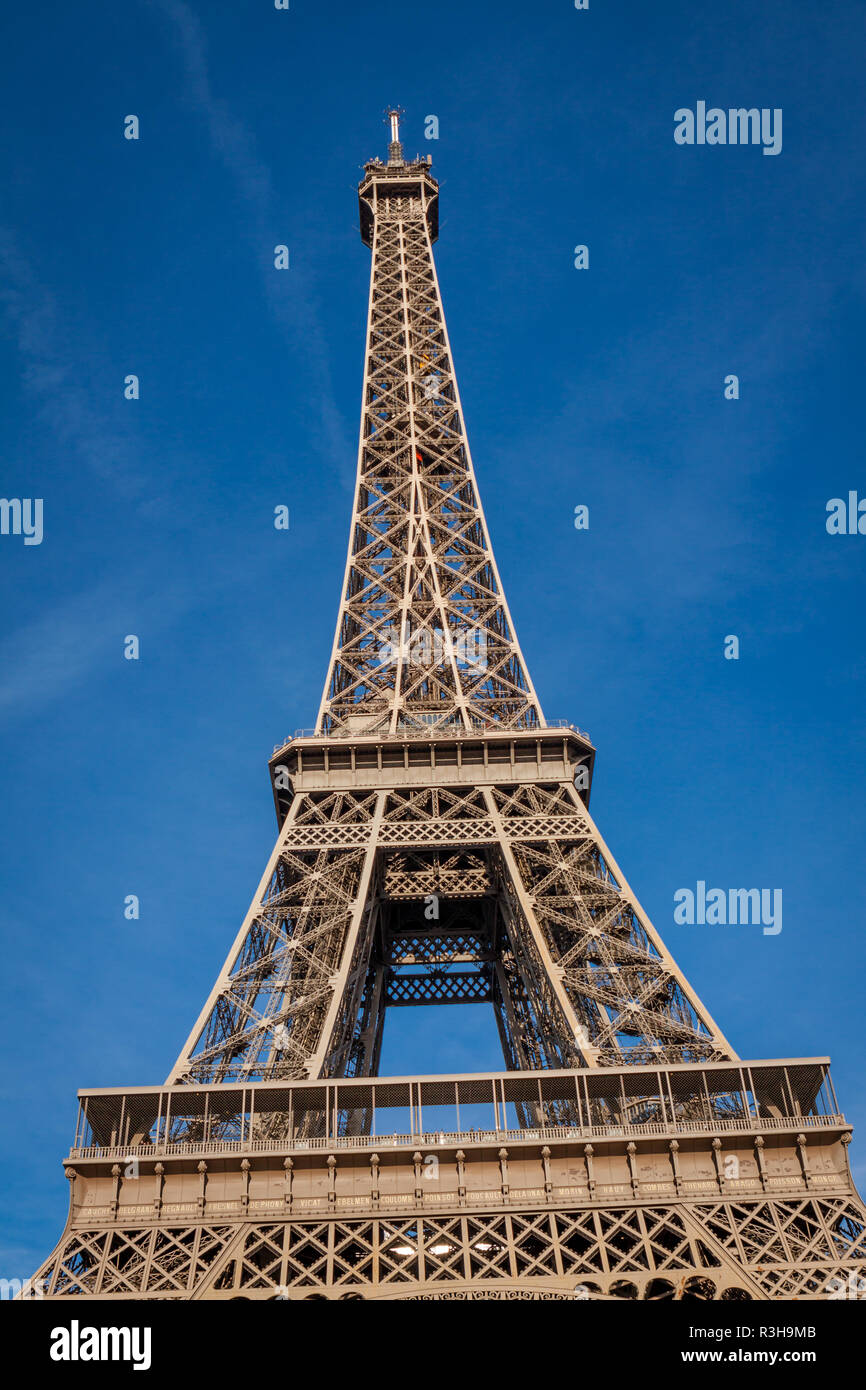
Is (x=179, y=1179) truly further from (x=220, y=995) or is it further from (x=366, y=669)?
(x=366, y=669)

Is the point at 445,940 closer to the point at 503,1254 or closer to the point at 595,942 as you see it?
the point at 595,942

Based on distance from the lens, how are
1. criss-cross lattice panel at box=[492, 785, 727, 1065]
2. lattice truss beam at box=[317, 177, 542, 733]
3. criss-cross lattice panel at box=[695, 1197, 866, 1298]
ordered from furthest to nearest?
lattice truss beam at box=[317, 177, 542, 733]
criss-cross lattice panel at box=[492, 785, 727, 1065]
criss-cross lattice panel at box=[695, 1197, 866, 1298]

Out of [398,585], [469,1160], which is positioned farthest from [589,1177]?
[398,585]

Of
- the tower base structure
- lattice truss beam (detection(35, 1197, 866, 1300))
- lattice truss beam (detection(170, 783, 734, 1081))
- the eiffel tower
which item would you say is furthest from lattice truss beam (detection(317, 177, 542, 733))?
lattice truss beam (detection(35, 1197, 866, 1300))

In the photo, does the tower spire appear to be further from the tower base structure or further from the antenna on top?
the tower base structure

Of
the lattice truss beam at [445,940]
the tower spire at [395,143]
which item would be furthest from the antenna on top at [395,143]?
the lattice truss beam at [445,940]

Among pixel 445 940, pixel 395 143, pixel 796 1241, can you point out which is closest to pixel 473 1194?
pixel 796 1241
